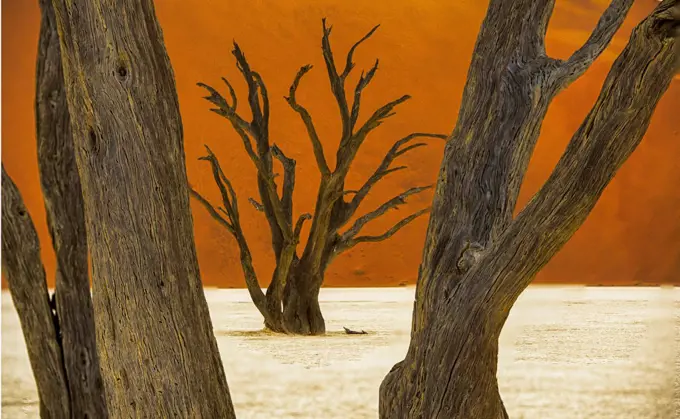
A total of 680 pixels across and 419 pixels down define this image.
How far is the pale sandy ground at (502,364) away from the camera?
3654 mm

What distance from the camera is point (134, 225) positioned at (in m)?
1.66

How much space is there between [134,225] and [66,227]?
1.69 ft

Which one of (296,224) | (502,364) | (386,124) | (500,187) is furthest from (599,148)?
(386,124)

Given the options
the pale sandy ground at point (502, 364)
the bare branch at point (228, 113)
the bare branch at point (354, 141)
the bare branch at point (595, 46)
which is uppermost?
the bare branch at point (228, 113)

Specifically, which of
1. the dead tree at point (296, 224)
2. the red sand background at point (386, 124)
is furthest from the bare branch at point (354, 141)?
the red sand background at point (386, 124)

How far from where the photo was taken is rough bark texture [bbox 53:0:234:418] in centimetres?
165

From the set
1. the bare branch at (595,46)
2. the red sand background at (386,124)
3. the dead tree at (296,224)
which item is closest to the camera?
the bare branch at (595,46)

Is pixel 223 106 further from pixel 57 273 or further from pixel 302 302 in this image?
pixel 57 273

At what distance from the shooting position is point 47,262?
1004 centimetres

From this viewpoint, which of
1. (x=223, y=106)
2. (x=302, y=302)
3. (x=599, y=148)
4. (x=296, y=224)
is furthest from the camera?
(x=302, y=302)

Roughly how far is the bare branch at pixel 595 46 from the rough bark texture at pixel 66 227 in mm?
1228

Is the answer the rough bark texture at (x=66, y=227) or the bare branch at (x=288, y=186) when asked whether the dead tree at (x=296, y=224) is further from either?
the rough bark texture at (x=66, y=227)

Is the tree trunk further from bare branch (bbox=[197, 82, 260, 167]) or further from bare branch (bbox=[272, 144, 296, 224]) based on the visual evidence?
bare branch (bbox=[197, 82, 260, 167])

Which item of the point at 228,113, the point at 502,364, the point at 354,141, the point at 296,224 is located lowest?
the point at 502,364
